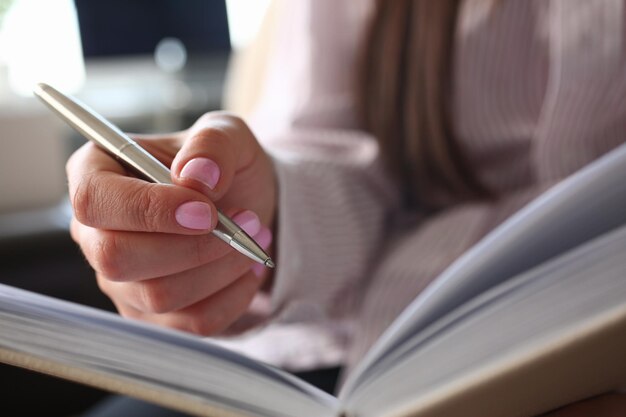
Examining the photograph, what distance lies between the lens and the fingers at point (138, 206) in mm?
270

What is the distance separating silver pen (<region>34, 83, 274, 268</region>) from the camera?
28 cm

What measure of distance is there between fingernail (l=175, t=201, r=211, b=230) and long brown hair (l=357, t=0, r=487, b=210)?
0.89ft

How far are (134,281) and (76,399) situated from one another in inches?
21.2

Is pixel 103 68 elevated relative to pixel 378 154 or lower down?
lower down

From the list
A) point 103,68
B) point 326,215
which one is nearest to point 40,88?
point 326,215

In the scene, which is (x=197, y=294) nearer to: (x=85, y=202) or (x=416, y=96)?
(x=85, y=202)

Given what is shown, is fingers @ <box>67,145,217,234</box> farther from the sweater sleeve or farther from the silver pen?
the sweater sleeve

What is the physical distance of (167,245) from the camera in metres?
0.29

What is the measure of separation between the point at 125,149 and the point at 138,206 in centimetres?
4

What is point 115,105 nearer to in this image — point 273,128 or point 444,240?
point 273,128

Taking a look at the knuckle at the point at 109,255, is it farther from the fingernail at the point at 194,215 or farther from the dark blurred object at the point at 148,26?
the dark blurred object at the point at 148,26

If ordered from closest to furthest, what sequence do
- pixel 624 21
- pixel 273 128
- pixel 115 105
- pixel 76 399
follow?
pixel 624 21 < pixel 273 128 < pixel 76 399 < pixel 115 105

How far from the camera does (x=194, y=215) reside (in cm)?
27

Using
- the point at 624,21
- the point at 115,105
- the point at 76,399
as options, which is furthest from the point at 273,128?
the point at 115,105
